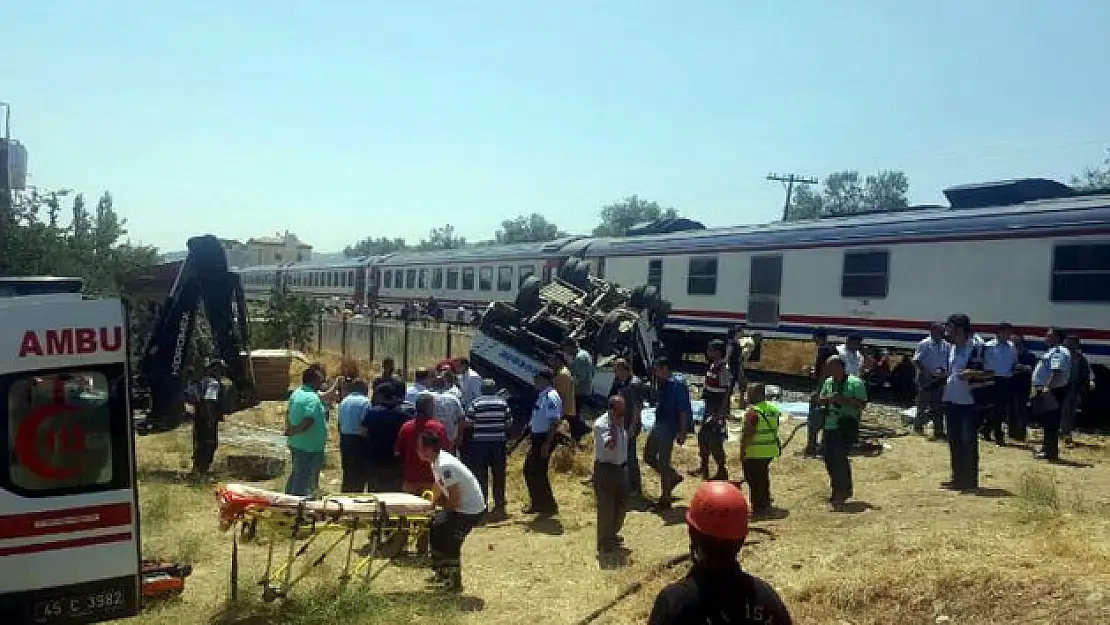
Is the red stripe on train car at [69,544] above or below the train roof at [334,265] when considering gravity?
below

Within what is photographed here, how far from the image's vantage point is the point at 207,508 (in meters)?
9.09

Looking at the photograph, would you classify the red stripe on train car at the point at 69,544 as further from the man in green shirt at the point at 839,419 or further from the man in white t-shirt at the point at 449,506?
the man in green shirt at the point at 839,419

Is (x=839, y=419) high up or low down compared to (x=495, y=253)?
down

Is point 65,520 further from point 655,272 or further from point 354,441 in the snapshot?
point 655,272

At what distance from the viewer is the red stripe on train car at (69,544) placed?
453 centimetres

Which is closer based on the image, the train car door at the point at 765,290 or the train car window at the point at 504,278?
the train car door at the point at 765,290

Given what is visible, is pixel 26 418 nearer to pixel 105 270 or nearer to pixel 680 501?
pixel 680 501

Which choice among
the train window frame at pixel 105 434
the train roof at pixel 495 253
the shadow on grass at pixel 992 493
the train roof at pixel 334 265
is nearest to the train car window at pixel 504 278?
the train roof at pixel 495 253

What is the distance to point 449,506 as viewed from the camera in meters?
6.41

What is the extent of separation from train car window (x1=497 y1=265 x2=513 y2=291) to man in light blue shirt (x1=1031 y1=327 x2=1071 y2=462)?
1881cm

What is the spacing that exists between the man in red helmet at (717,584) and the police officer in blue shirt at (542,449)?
6.12 meters

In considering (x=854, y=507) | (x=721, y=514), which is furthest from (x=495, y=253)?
(x=721, y=514)

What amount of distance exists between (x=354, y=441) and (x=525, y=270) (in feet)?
62.3

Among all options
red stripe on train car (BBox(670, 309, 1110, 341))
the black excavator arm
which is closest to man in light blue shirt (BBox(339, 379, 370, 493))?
the black excavator arm
